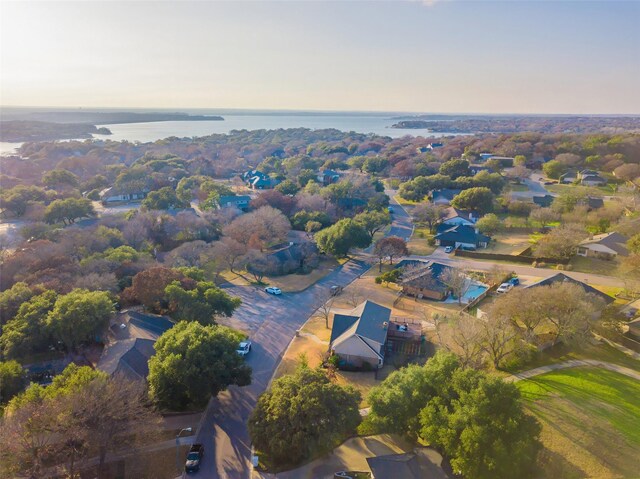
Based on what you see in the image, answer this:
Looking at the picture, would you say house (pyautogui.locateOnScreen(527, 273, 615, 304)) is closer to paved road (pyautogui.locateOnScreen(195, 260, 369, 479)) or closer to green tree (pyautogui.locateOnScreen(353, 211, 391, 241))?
paved road (pyautogui.locateOnScreen(195, 260, 369, 479))

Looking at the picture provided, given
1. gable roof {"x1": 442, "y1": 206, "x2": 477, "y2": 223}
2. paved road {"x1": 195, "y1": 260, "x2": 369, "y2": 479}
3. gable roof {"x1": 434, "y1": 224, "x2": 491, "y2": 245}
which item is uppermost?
gable roof {"x1": 442, "y1": 206, "x2": 477, "y2": 223}

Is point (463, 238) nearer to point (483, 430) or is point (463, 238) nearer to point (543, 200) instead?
point (543, 200)

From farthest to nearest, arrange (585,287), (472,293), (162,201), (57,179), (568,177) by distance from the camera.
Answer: (568,177) → (57,179) → (162,201) → (472,293) → (585,287)

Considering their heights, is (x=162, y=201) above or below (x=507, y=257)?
above

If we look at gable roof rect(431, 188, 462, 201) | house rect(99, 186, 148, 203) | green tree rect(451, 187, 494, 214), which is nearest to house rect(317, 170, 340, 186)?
gable roof rect(431, 188, 462, 201)

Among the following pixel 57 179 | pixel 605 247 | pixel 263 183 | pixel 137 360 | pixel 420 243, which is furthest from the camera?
pixel 263 183

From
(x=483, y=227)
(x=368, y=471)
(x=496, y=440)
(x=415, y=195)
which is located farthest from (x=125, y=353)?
(x=415, y=195)

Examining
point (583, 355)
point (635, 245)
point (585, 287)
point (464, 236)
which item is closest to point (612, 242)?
point (635, 245)

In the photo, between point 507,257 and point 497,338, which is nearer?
point 497,338
